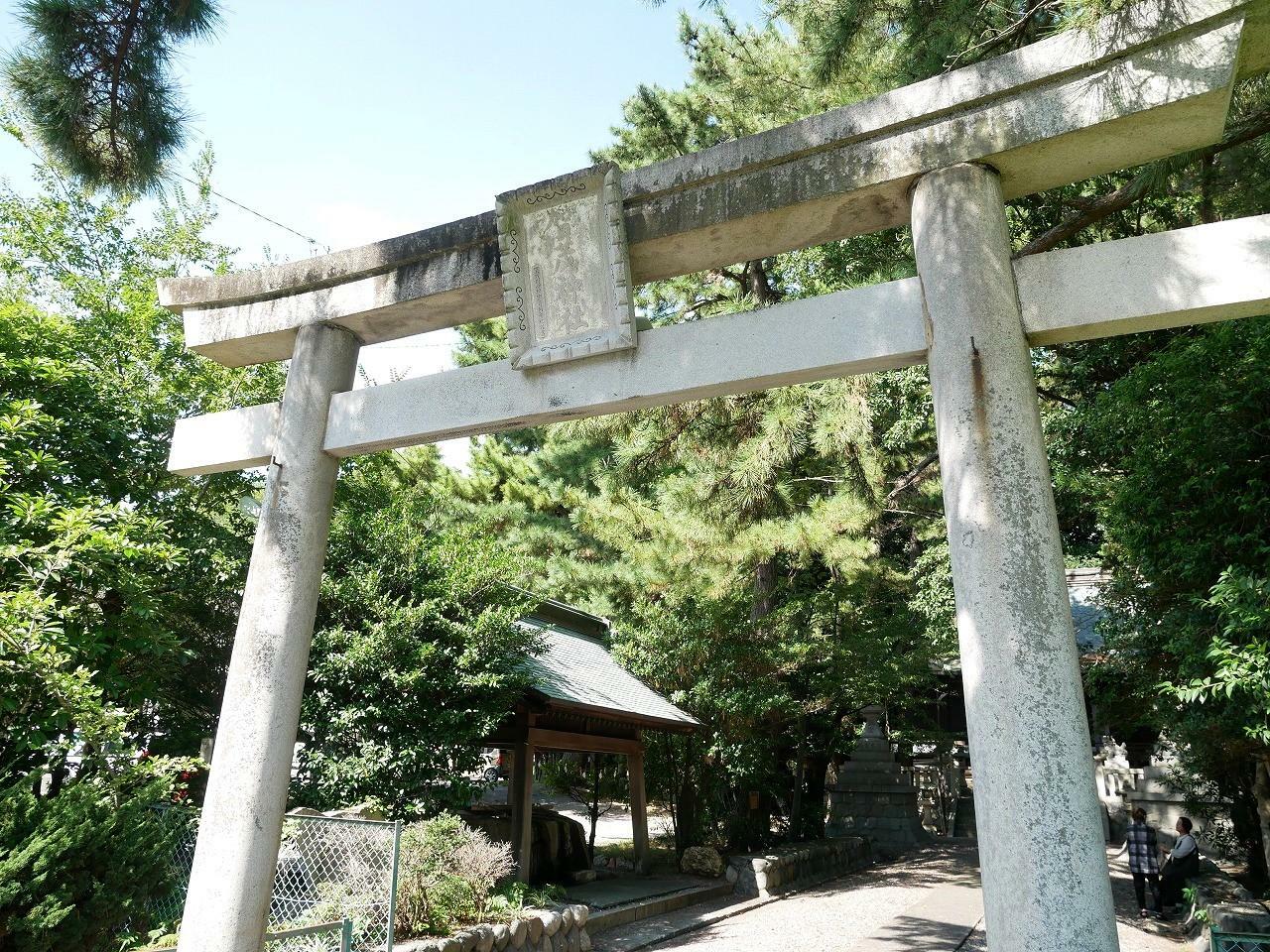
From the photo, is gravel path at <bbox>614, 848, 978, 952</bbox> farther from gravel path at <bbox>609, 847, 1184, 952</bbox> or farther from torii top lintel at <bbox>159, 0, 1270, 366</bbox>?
torii top lintel at <bbox>159, 0, 1270, 366</bbox>

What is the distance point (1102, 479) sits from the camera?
913 centimetres

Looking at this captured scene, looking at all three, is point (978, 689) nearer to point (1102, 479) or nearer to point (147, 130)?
point (147, 130)

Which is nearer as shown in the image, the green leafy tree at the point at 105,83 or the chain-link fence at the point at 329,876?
the green leafy tree at the point at 105,83

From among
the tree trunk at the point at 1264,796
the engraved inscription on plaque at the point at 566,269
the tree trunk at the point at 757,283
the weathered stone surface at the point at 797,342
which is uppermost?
the tree trunk at the point at 757,283

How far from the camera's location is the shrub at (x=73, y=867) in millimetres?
4320

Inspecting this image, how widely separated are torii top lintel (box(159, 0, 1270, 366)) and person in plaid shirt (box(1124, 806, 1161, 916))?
991cm

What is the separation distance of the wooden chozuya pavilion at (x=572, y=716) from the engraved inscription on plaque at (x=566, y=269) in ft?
19.1

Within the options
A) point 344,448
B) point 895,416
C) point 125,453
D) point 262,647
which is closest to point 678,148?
point 895,416

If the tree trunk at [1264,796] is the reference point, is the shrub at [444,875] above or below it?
below

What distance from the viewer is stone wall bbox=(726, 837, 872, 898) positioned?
1238 cm

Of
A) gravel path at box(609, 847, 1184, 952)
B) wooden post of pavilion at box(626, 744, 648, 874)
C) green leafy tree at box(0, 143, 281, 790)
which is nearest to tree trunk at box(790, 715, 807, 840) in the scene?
gravel path at box(609, 847, 1184, 952)

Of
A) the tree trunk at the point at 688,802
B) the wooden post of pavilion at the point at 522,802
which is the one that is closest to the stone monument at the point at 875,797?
the tree trunk at the point at 688,802

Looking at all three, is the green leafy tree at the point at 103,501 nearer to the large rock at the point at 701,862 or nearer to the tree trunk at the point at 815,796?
the large rock at the point at 701,862

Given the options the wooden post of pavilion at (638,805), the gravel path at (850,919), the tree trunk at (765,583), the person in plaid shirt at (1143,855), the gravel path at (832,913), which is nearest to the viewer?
the gravel path at (850,919)
